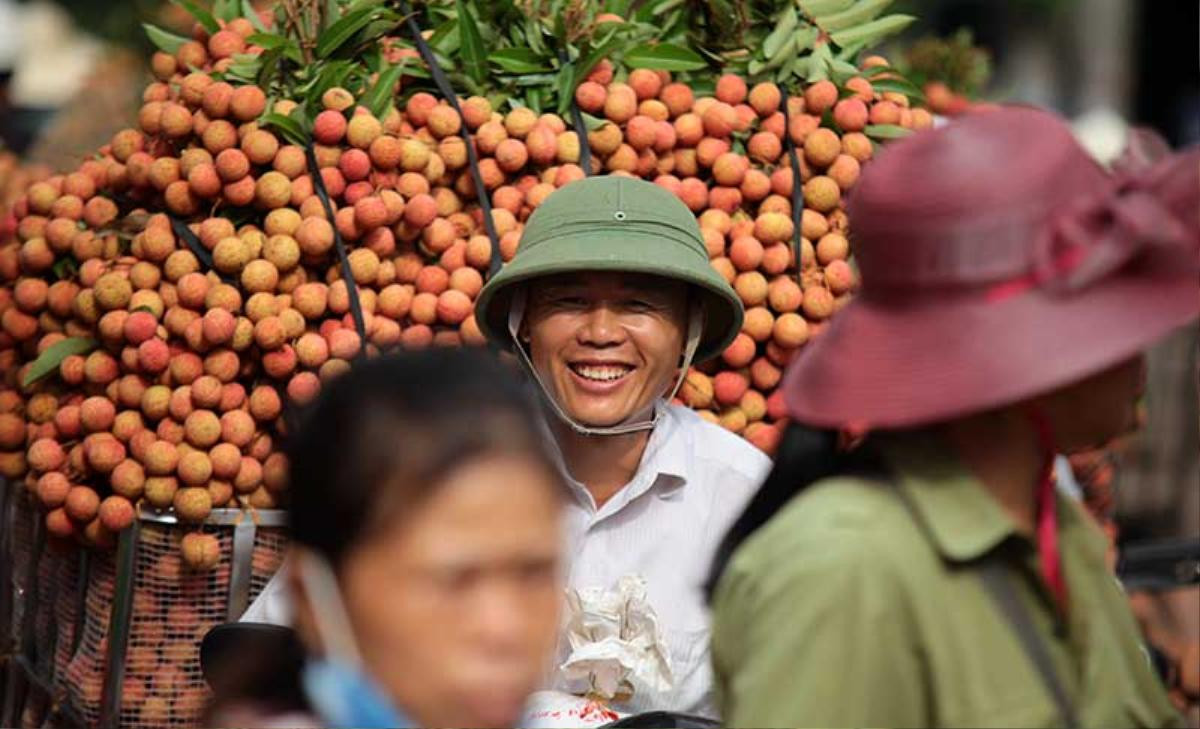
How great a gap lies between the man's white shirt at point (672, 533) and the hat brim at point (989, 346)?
3.79ft

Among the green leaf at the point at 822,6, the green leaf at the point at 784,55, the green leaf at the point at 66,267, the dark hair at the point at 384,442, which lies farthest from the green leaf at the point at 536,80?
the dark hair at the point at 384,442

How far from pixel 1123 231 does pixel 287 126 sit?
208 centimetres

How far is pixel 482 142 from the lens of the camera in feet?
11.8

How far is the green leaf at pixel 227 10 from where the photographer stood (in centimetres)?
398

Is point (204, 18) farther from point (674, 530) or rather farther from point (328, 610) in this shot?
point (328, 610)

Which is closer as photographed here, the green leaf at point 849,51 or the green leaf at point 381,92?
the green leaf at point 381,92

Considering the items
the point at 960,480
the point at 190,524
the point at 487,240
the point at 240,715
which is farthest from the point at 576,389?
the point at 240,715

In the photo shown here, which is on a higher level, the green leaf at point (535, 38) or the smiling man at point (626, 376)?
the green leaf at point (535, 38)

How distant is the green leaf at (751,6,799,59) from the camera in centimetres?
379

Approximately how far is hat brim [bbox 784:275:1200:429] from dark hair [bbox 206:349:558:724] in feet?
1.27

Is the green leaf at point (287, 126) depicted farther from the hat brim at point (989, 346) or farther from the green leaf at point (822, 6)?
the hat brim at point (989, 346)

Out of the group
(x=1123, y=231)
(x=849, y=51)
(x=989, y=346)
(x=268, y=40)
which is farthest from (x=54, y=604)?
(x=1123, y=231)

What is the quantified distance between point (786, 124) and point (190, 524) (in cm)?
145

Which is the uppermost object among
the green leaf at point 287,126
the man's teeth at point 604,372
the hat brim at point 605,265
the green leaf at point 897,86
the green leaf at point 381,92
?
the green leaf at point 897,86
